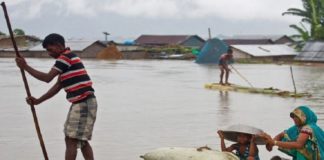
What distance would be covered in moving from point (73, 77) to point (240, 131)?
1424 millimetres

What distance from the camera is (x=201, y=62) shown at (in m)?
40.2

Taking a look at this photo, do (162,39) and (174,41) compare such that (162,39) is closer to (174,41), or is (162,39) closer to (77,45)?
(174,41)

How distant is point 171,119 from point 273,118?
1863mm

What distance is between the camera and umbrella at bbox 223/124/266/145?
441cm

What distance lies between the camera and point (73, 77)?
4.74 meters

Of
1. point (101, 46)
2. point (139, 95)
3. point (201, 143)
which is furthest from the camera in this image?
point (101, 46)

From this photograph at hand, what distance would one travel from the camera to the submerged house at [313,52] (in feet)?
122

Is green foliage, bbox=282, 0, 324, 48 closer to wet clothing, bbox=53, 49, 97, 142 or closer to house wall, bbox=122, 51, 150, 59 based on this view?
house wall, bbox=122, 51, 150, 59

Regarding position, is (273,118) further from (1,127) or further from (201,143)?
(1,127)

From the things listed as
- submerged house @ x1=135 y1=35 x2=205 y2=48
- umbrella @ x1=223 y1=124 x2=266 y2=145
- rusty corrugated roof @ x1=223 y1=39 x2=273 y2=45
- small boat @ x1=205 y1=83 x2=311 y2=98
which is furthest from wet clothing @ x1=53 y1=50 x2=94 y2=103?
rusty corrugated roof @ x1=223 y1=39 x2=273 y2=45

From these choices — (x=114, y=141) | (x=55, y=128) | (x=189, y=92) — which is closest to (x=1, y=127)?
(x=55, y=128)

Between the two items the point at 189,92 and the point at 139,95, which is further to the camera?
the point at 189,92

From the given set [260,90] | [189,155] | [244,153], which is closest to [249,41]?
[260,90]

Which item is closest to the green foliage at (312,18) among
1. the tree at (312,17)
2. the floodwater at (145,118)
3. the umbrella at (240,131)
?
the tree at (312,17)
